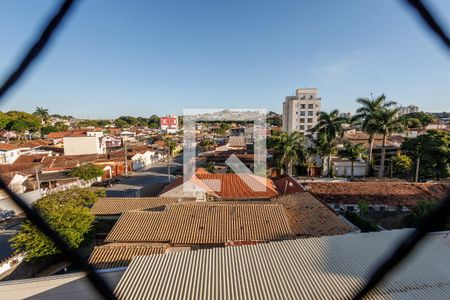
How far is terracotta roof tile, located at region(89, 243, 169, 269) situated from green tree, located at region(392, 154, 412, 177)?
20356 mm

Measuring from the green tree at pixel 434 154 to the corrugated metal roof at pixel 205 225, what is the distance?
15830mm

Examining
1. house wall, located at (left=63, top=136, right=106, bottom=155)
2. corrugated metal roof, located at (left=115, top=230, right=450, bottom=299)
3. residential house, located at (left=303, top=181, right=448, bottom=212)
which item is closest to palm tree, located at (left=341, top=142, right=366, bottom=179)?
residential house, located at (left=303, top=181, right=448, bottom=212)

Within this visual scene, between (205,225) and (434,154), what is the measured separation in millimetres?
18989

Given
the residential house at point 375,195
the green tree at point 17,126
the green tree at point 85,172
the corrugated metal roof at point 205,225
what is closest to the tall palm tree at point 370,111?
the residential house at point 375,195

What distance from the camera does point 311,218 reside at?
404 inches

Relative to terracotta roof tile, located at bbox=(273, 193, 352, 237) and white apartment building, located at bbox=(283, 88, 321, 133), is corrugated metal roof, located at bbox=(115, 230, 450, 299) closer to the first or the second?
terracotta roof tile, located at bbox=(273, 193, 352, 237)

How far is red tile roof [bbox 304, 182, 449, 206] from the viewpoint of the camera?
42.9ft

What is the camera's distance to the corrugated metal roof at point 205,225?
28.6ft

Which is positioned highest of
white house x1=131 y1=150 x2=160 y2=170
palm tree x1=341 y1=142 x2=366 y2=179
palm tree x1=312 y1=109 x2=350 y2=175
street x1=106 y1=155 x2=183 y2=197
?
palm tree x1=312 y1=109 x2=350 y2=175

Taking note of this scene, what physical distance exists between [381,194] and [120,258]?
41.6 ft

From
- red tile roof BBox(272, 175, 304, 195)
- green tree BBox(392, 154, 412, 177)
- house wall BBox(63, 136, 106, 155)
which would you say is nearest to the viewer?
red tile roof BBox(272, 175, 304, 195)

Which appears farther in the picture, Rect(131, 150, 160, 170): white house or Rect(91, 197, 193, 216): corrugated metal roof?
Rect(131, 150, 160, 170): white house

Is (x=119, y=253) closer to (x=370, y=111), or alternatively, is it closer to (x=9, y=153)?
(x=370, y=111)

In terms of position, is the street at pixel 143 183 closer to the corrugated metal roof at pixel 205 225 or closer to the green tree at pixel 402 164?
the corrugated metal roof at pixel 205 225
